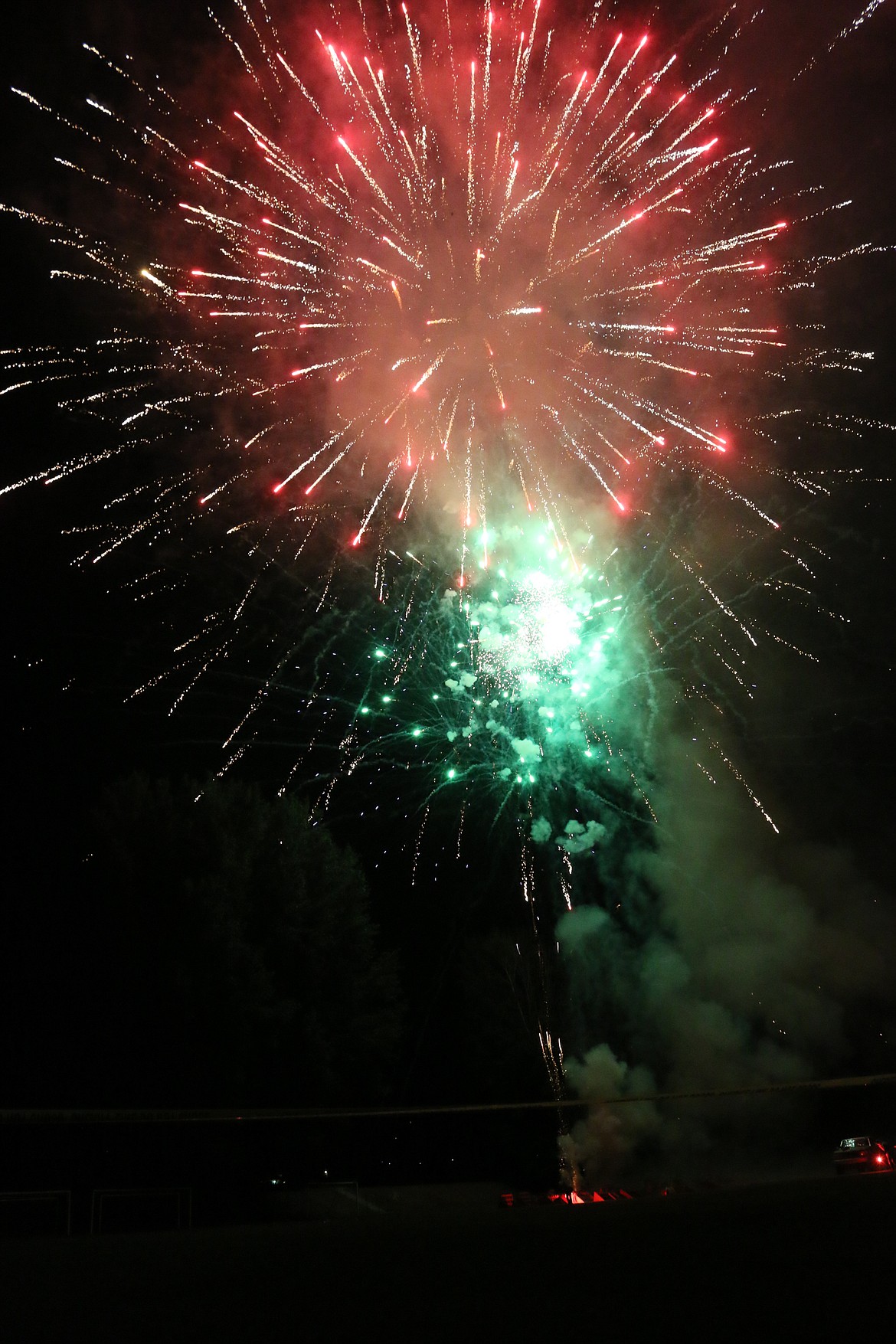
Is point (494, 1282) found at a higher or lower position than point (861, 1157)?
lower

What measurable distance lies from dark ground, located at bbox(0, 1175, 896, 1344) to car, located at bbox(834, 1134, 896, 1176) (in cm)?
1157

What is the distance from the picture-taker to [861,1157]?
17000 mm

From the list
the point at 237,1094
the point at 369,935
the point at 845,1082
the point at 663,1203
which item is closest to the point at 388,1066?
the point at 369,935

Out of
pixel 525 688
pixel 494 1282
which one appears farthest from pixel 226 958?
pixel 494 1282

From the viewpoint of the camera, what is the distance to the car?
16812mm

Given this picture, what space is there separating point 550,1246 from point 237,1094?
1431cm

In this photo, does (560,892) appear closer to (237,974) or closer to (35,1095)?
(237,974)

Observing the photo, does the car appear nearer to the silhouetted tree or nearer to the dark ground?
the silhouetted tree

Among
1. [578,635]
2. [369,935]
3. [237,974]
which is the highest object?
[578,635]

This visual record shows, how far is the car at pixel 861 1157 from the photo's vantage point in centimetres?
1681

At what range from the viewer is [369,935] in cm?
2266

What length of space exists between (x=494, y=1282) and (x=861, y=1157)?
1537 cm

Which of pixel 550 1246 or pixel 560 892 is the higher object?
pixel 560 892

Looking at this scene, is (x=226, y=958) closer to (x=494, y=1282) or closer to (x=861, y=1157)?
(x=861, y=1157)
